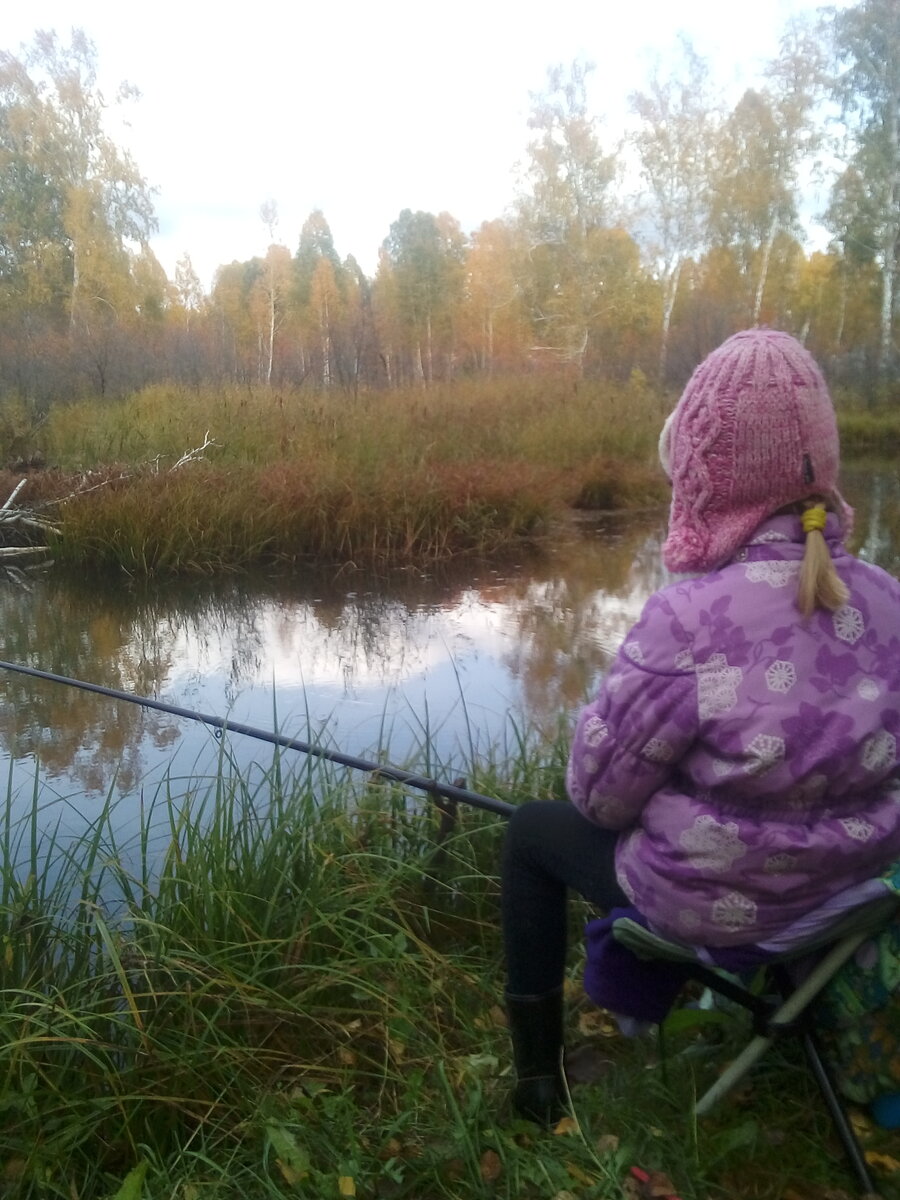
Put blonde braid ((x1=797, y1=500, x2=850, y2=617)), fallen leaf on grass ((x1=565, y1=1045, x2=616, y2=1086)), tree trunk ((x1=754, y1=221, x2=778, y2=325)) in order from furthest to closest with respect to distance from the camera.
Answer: tree trunk ((x1=754, y1=221, x2=778, y2=325)) → fallen leaf on grass ((x1=565, y1=1045, x2=616, y2=1086)) → blonde braid ((x1=797, y1=500, x2=850, y2=617))

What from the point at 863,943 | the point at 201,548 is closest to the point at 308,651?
the point at 201,548

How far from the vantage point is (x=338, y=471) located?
20.5 ft

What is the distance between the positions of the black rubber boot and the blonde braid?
0.56 metres

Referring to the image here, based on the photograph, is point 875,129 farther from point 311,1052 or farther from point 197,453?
point 197,453

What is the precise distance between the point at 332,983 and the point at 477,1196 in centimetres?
42

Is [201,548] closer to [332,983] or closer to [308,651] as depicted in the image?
[308,651]

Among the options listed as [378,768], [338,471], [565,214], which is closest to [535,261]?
[565,214]

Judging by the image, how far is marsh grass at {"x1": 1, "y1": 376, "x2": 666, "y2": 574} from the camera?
5.73 meters

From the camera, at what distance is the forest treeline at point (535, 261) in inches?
150

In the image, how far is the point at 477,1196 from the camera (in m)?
1.14

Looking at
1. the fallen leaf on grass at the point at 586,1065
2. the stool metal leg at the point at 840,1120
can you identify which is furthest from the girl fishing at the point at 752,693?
the fallen leaf on grass at the point at 586,1065

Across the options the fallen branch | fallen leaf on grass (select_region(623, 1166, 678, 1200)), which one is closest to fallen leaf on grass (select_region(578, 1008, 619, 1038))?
fallen leaf on grass (select_region(623, 1166, 678, 1200))

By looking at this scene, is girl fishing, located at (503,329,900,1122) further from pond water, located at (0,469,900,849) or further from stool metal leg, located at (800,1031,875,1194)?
pond water, located at (0,469,900,849)

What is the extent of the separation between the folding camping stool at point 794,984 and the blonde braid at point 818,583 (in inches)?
10.7
